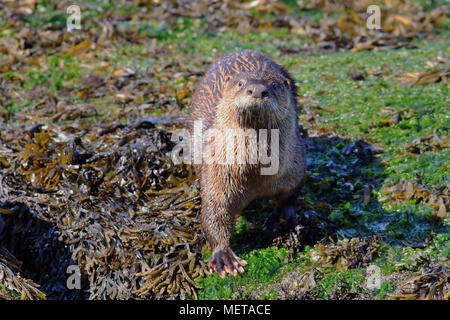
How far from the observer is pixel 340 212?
4.10 metres

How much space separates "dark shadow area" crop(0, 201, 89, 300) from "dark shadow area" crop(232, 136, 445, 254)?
1223 mm

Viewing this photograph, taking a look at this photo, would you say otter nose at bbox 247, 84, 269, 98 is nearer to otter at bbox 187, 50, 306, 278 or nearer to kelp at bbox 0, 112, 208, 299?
otter at bbox 187, 50, 306, 278

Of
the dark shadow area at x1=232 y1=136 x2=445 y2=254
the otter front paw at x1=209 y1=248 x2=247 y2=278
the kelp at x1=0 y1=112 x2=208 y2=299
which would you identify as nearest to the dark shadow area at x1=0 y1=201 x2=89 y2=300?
the kelp at x1=0 y1=112 x2=208 y2=299

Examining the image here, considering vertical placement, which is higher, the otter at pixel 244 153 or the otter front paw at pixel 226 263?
the otter at pixel 244 153

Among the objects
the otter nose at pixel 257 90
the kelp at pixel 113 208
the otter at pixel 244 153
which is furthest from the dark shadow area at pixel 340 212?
the otter nose at pixel 257 90

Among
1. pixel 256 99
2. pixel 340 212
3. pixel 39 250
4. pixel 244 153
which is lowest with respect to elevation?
pixel 39 250

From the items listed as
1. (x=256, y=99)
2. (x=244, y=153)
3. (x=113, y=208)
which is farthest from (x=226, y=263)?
(x=256, y=99)

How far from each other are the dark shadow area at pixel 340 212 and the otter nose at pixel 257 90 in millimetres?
1142

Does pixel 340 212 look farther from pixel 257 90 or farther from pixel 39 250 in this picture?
pixel 39 250

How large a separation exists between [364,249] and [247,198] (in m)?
0.84

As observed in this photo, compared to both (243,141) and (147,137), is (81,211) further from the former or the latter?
(243,141)

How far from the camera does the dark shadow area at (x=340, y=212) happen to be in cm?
380

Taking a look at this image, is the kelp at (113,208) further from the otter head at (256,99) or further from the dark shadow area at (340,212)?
the otter head at (256,99)

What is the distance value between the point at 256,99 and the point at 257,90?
0.05m
